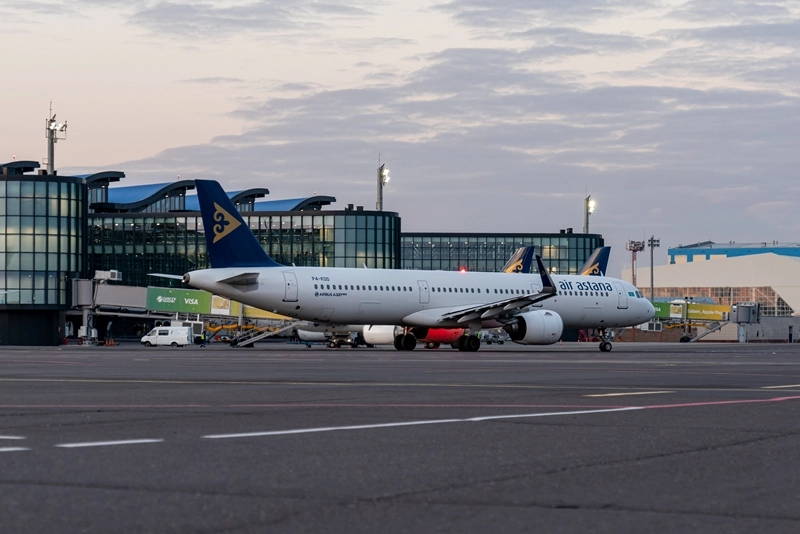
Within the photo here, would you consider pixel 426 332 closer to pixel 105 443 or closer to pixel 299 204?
pixel 105 443

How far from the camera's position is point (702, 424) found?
427 inches

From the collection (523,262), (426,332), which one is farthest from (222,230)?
(523,262)

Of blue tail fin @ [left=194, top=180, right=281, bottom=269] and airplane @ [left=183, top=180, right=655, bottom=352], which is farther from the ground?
blue tail fin @ [left=194, top=180, right=281, bottom=269]

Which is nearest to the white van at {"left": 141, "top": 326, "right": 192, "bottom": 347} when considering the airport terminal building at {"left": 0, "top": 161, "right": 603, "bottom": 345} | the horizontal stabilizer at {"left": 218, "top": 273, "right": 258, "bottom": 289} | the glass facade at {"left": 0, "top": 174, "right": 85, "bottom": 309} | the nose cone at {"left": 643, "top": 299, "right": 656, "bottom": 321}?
the airport terminal building at {"left": 0, "top": 161, "right": 603, "bottom": 345}

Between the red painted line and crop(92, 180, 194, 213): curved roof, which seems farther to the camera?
crop(92, 180, 194, 213): curved roof

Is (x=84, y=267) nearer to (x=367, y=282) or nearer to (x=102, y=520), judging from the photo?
(x=367, y=282)

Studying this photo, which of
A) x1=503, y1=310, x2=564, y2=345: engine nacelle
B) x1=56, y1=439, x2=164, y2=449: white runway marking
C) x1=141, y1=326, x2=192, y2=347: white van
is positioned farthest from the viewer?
x1=141, y1=326, x2=192, y2=347: white van

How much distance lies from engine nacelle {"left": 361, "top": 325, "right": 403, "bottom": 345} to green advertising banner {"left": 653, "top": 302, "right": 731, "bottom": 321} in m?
51.9

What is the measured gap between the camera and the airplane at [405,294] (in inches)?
1817

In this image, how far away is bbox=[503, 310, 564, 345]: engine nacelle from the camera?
163 ft

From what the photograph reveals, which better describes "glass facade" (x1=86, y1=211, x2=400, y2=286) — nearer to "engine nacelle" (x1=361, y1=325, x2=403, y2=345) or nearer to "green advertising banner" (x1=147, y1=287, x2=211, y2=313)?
"green advertising banner" (x1=147, y1=287, x2=211, y2=313)

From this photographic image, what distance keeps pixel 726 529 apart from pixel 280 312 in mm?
41993

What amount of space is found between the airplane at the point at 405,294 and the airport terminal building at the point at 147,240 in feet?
124

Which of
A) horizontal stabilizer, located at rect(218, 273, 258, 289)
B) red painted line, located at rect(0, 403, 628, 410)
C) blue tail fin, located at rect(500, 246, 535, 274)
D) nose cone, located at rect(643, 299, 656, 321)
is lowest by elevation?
red painted line, located at rect(0, 403, 628, 410)
